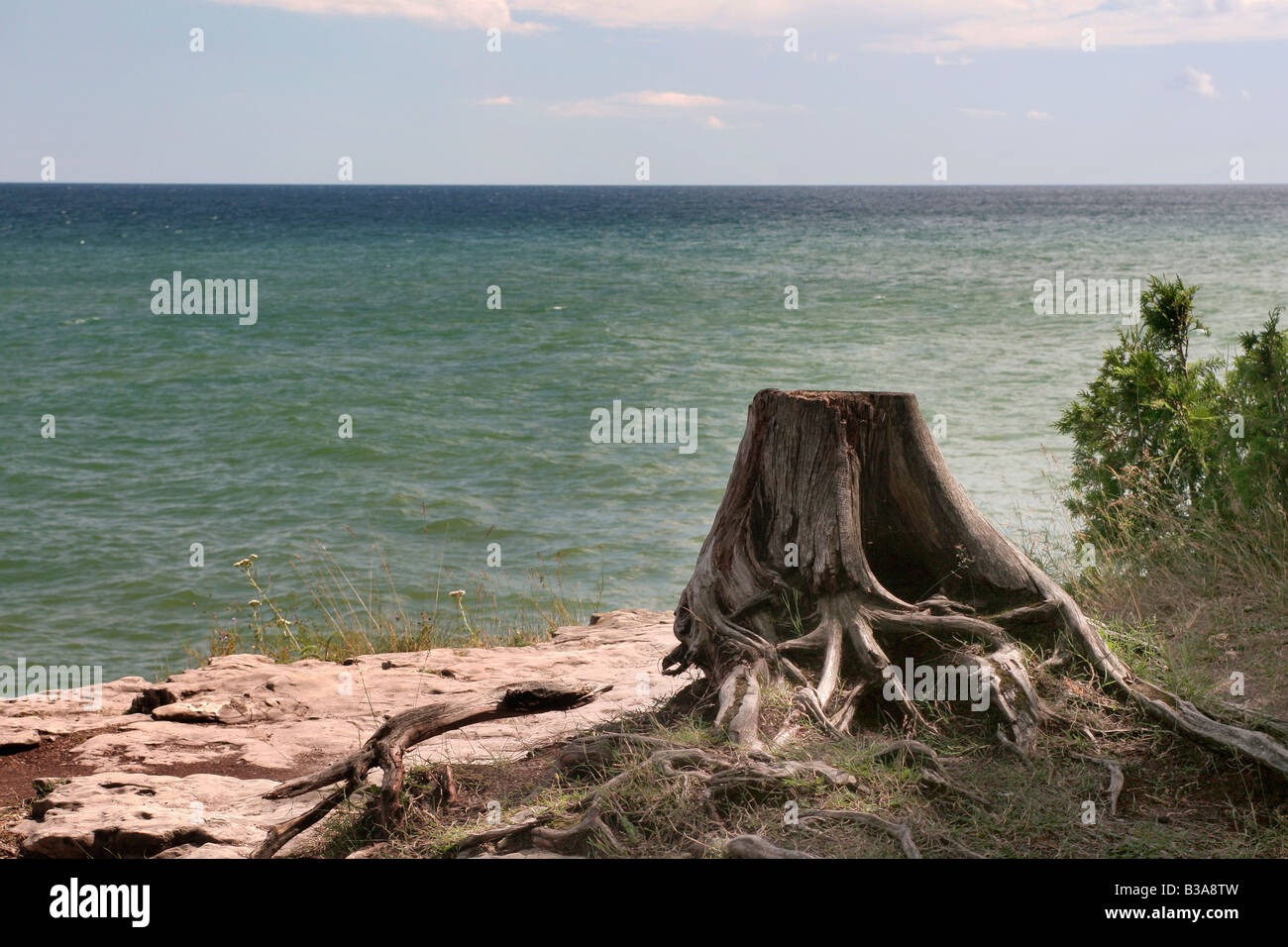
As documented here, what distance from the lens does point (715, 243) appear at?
61094 mm

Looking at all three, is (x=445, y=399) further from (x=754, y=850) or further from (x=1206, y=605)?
(x=754, y=850)

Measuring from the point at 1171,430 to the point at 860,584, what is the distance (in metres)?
4.15

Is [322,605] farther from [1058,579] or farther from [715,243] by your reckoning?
[715,243]

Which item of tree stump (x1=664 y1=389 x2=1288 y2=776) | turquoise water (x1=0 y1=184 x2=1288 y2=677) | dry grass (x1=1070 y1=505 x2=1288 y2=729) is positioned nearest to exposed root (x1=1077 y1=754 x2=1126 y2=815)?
tree stump (x1=664 y1=389 x2=1288 y2=776)

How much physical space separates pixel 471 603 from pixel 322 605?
5.11 feet

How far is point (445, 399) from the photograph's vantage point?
2098 centimetres

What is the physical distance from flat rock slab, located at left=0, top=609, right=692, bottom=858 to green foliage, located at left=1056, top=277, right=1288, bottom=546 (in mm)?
3774

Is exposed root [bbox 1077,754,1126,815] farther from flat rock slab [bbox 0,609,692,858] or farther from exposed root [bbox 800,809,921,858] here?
flat rock slab [bbox 0,609,692,858]

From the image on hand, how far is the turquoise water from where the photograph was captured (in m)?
12.3

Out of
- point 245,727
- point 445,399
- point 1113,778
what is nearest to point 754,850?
point 1113,778

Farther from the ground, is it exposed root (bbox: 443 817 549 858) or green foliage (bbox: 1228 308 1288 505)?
green foliage (bbox: 1228 308 1288 505)

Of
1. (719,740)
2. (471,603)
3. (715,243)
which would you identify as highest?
(715,243)
